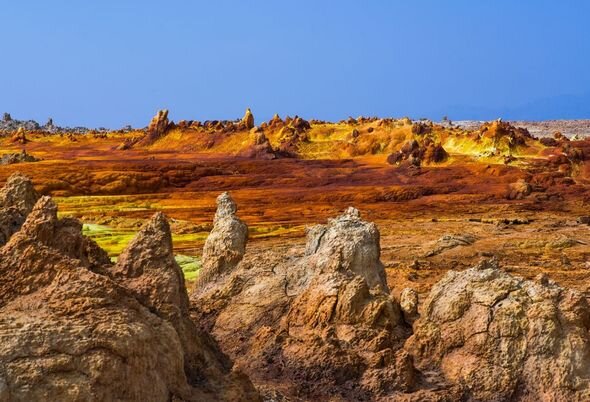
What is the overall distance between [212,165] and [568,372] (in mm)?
60695

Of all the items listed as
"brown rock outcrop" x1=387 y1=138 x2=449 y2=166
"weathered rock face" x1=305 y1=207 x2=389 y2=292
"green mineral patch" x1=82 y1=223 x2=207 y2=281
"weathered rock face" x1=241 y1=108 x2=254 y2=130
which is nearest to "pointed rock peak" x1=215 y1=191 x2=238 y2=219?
"weathered rock face" x1=305 y1=207 x2=389 y2=292

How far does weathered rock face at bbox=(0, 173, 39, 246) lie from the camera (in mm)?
9822

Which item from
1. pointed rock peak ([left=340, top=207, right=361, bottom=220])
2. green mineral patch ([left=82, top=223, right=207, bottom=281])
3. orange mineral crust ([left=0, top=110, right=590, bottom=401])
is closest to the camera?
orange mineral crust ([left=0, top=110, right=590, bottom=401])

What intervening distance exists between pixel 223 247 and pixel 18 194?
197 inches

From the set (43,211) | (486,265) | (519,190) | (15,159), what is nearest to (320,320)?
(486,265)

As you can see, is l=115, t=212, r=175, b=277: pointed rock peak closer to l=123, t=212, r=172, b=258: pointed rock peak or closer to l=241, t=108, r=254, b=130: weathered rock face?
l=123, t=212, r=172, b=258: pointed rock peak

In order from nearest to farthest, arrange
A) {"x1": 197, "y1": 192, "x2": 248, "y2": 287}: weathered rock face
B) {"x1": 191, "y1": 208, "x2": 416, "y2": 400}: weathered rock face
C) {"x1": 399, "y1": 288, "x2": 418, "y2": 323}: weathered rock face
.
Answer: {"x1": 191, "y1": 208, "x2": 416, "y2": 400}: weathered rock face → {"x1": 399, "y1": 288, "x2": 418, "y2": 323}: weathered rock face → {"x1": 197, "y1": 192, "x2": 248, "y2": 287}: weathered rock face

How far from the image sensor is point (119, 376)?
6195 millimetres

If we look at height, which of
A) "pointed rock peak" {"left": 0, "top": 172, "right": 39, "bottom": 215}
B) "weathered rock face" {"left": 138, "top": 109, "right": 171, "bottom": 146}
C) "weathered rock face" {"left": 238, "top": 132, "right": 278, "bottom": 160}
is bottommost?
"pointed rock peak" {"left": 0, "top": 172, "right": 39, "bottom": 215}

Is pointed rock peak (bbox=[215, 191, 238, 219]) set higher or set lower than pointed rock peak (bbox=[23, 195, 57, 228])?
higher

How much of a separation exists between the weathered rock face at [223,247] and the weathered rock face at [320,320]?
968 mm

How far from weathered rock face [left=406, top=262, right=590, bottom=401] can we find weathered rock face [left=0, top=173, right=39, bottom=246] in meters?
4.57

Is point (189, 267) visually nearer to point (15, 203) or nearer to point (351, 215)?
point (351, 215)

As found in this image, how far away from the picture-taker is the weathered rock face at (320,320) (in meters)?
9.24
